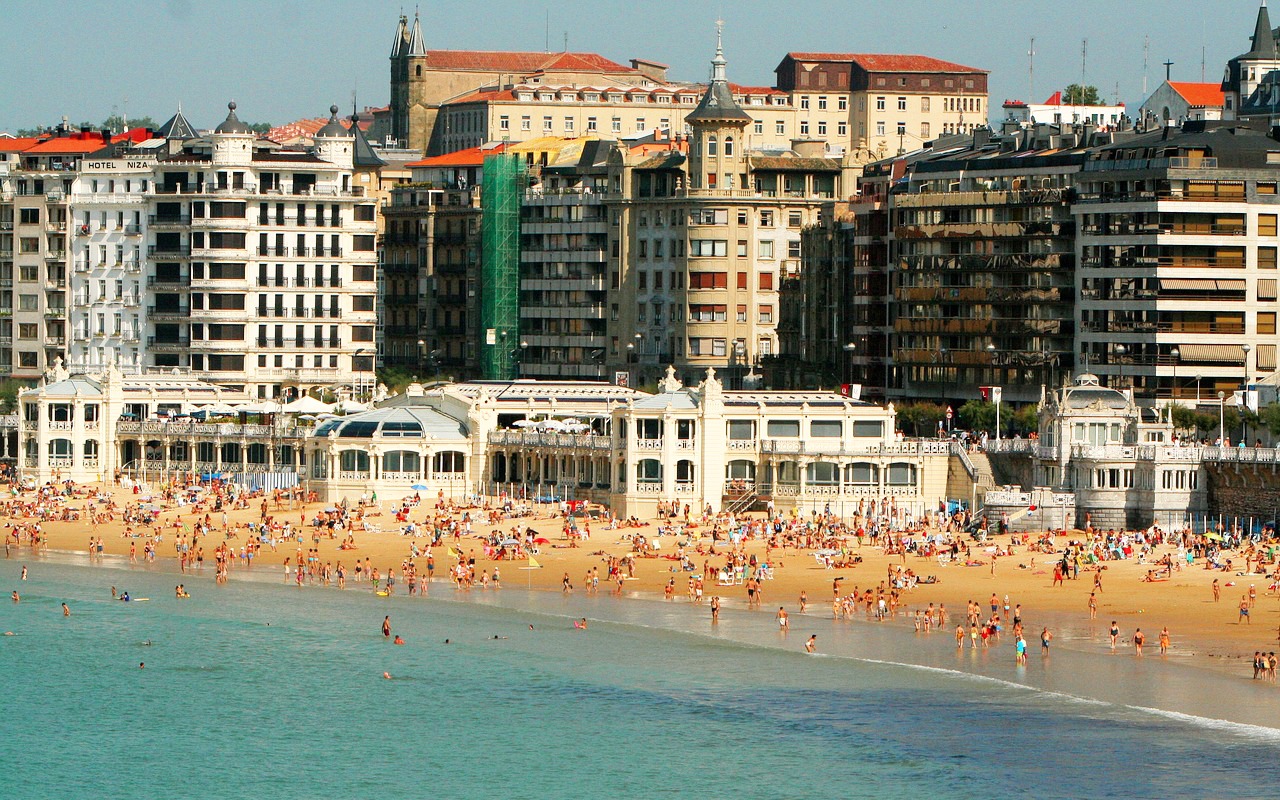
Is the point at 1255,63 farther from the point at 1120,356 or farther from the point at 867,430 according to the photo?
the point at 867,430

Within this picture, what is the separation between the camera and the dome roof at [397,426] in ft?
422

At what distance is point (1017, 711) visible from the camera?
265 ft

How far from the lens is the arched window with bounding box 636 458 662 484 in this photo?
120m

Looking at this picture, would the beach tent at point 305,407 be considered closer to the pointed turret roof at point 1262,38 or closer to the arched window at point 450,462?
the arched window at point 450,462

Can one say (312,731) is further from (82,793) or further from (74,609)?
(74,609)

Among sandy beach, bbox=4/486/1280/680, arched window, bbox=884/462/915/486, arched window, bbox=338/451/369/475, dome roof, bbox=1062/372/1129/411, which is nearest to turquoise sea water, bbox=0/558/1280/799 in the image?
sandy beach, bbox=4/486/1280/680

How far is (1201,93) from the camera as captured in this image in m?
190

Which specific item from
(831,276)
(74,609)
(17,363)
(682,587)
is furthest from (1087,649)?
(17,363)

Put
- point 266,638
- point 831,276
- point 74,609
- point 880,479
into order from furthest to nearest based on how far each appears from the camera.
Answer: point 831,276 → point 880,479 → point 74,609 → point 266,638

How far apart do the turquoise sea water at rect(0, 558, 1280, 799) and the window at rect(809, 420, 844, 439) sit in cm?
2207

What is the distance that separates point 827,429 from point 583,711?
129 ft

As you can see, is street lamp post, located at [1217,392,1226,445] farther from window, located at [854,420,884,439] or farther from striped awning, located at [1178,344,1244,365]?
window, located at [854,420,884,439]

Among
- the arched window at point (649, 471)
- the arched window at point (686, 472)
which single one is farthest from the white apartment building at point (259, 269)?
the arched window at point (686, 472)

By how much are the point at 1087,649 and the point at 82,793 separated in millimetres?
31902
